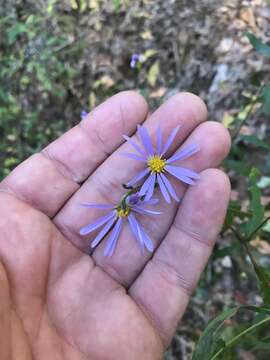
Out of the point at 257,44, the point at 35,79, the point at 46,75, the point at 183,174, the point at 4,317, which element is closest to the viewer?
the point at 4,317

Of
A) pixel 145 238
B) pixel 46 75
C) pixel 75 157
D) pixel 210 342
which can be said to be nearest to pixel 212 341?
pixel 210 342

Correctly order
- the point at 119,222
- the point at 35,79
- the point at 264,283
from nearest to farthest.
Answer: the point at 264,283 < the point at 119,222 < the point at 35,79

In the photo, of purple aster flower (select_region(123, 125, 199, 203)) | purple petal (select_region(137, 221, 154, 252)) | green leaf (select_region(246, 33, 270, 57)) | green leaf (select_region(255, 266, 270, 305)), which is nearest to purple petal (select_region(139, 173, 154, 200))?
purple aster flower (select_region(123, 125, 199, 203))

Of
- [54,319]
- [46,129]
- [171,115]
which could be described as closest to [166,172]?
[171,115]

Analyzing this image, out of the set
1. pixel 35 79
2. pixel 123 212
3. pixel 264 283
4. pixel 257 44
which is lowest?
pixel 35 79

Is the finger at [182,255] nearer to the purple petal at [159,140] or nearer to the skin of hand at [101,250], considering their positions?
the skin of hand at [101,250]

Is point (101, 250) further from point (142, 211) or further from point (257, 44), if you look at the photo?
point (257, 44)

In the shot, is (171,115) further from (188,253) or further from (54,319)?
(54,319)
